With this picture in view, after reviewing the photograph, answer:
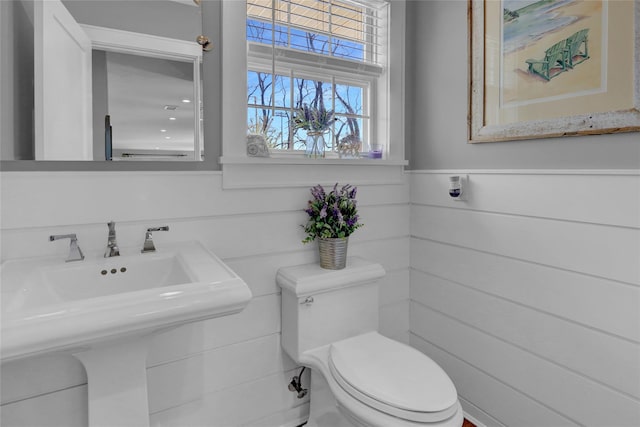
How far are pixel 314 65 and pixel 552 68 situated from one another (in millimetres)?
1044

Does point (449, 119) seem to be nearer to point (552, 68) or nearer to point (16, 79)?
point (552, 68)

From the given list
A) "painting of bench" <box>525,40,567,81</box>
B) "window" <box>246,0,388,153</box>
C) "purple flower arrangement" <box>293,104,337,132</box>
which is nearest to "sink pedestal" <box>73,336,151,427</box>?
"window" <box>246,0,388,153</box>

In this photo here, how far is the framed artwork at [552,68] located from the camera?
3.91 ft

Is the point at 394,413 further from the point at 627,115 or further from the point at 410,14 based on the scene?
the point at 410,14

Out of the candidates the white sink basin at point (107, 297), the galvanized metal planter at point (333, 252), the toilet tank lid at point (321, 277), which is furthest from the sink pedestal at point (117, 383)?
the galvanized metal planter at point (333, 252)

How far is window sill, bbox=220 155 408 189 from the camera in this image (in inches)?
60.0

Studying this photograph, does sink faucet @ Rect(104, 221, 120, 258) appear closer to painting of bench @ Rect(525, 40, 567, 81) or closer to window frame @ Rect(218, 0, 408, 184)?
window frame @ Rect(218, 0, 408, 184)

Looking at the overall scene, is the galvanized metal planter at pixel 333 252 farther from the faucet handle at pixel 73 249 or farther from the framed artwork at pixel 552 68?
the faucet handle at pixel 73 249

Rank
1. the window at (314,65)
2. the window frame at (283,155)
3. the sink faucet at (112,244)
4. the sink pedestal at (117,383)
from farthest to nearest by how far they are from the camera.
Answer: the window at (314,65), the window frame at (283,155), the sink faucet at (112,244), the sink pedestal at (117,383)

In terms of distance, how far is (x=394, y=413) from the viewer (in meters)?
1.14

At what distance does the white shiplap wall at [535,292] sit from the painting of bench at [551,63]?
0.37m

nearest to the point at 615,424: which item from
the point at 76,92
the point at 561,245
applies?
the point at 561,245

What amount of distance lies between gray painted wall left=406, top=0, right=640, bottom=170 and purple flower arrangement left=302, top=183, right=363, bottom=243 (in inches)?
21.6

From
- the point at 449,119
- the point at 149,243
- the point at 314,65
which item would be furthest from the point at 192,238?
the point at 449,119
